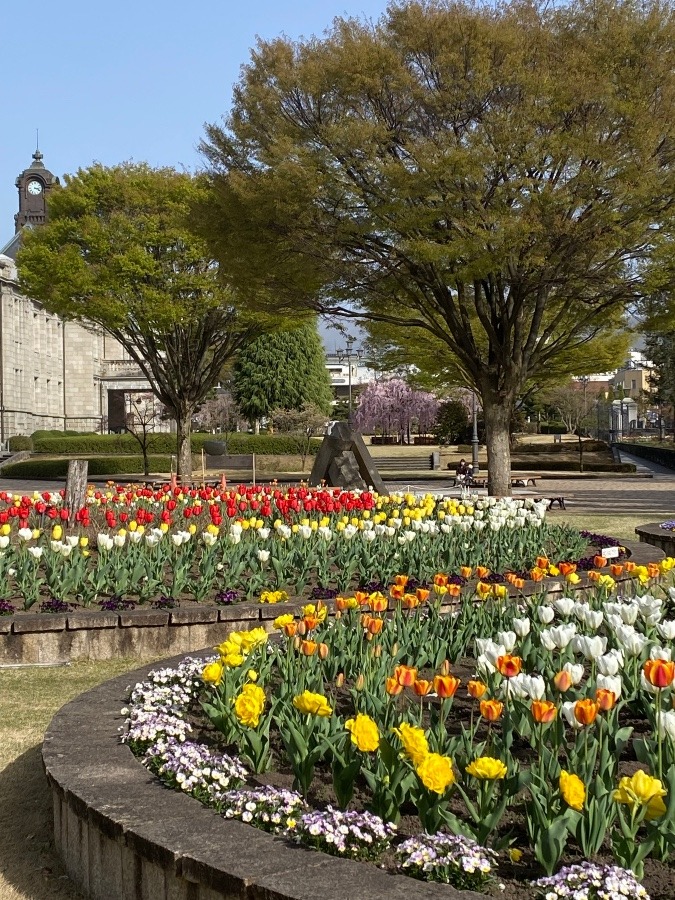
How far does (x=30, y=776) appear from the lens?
490 cm

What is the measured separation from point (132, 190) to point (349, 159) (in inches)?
461

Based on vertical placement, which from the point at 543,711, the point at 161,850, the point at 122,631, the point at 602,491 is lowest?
the point at 602,491

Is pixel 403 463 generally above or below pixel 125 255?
below

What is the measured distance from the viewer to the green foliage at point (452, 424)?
203 feet

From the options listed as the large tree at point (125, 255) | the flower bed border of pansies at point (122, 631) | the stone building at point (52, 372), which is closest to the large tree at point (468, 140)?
the large tree at point (125, 255)

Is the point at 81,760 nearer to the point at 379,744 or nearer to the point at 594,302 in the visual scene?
the point at 379,744

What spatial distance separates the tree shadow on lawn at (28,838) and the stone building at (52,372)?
186 feet

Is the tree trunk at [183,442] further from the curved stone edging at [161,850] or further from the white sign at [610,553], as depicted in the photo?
the curved stone edging at [161,850]

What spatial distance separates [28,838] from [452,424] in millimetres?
58834

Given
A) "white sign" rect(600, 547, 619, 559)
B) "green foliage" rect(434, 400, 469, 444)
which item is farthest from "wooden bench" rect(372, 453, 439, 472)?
"white sign" rect(600, 547, 619, 559)

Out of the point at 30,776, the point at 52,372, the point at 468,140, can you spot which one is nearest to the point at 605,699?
the point at 30,776

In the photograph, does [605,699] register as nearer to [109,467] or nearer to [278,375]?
[109,467]

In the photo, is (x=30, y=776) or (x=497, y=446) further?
(x=497, y=446)

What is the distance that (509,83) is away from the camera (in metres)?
17.0
